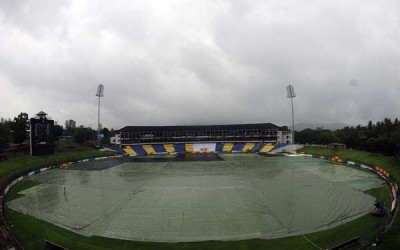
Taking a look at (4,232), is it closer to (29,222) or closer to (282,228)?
(29,222)

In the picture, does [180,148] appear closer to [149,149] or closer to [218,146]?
[149,149]

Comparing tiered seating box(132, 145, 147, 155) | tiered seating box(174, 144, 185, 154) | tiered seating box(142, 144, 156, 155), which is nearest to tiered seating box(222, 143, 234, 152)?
tiered seating box(174, 144, 185, 154)

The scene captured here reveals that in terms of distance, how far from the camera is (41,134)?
69875mm

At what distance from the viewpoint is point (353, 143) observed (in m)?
94.6

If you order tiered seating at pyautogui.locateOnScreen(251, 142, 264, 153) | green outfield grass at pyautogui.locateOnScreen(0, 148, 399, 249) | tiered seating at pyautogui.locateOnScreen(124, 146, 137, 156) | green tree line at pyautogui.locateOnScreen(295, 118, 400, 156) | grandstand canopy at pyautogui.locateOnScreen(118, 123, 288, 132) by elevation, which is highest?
grandstand canopy at pyautogui.locateOnScreen(118, 123, 288, 132)

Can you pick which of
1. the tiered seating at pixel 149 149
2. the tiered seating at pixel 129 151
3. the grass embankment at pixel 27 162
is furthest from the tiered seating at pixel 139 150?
the grass embankment at pixel 27 162

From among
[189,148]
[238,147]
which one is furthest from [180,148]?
[238,147]

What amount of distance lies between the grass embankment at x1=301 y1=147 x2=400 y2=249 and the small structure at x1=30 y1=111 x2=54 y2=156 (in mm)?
69802

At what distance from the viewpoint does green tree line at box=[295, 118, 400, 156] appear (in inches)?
2657

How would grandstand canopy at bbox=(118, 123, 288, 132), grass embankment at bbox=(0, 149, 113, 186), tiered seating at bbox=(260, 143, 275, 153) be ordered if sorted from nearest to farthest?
grass embankment at bbox=(0, 149, 113, 186)
tiered seating at bbox=(260, 143, 275, 153)
grandstand canopy at bbox=(118, 123, 288, 132)

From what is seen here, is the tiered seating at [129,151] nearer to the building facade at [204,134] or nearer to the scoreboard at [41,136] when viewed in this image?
the building facade at [204,134]

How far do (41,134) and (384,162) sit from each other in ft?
241

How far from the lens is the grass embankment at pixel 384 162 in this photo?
19.8 m

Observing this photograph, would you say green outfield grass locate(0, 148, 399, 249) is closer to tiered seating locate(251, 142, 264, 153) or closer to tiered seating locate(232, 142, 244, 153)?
tiered seating locate(251, 142, 264, 153)
